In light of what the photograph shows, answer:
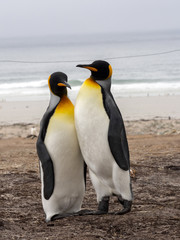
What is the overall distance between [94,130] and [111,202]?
1.48 meters

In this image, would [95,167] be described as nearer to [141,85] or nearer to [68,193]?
[68,193]

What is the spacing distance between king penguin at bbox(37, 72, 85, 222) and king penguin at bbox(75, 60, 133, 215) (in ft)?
0.41

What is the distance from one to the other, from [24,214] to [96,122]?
132 centimetres

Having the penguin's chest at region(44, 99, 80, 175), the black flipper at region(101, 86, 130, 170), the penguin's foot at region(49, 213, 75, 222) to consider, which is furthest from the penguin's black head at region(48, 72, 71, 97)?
the penguin's foot at region(49, 213, 75, 222)

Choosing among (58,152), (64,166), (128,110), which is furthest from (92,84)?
(128,110)

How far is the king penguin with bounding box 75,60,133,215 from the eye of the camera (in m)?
4.47

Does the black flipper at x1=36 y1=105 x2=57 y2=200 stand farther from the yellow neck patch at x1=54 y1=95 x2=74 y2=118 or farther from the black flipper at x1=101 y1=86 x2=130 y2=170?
the black flipper at x1=101 y1=86 x2=130 y2=170

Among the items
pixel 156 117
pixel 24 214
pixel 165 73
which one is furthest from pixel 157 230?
pixel 165 73

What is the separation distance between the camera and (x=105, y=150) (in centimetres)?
450

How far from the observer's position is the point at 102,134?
4.50 m

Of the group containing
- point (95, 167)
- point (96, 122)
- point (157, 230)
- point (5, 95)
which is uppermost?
point (5, 95)

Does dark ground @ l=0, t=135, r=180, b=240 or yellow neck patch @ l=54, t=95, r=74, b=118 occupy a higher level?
yellow neck patch @ l=54, t=95, r=74, b=118

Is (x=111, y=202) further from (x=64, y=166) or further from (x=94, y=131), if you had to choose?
(x=94, y=131)

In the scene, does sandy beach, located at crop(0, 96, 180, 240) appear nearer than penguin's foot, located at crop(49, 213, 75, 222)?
Yes
